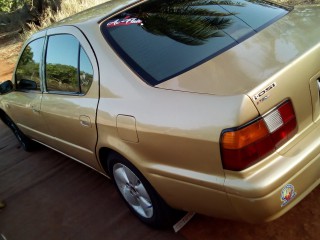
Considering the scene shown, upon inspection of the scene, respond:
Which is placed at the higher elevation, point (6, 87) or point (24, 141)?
point (6, 87)

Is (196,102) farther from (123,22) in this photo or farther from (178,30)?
(123,22)

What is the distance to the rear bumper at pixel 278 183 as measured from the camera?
2152 mm

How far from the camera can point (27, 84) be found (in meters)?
4.41

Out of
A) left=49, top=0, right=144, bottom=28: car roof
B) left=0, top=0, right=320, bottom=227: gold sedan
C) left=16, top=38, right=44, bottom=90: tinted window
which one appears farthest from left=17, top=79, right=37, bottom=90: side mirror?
left=49, top=0, right=144, bottom=28: car roof

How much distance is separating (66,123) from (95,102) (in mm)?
646

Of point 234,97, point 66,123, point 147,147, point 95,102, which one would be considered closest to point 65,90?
point 66,123

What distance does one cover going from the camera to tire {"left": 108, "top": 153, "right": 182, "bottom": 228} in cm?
290

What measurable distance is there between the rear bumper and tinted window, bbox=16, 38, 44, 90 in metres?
2.69

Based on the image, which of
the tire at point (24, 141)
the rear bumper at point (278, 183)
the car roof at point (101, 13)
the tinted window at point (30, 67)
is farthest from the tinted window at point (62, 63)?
the tire at point (24, 141)

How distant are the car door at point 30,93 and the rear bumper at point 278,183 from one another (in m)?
2.56

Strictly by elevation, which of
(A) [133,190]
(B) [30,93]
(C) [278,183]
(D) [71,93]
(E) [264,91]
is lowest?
(A) [133,190]

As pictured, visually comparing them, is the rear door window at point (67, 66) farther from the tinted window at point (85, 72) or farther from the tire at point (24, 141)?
the tire at point (24, 141)

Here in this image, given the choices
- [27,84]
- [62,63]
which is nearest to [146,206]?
[62,63]

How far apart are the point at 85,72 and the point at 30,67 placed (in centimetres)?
149
